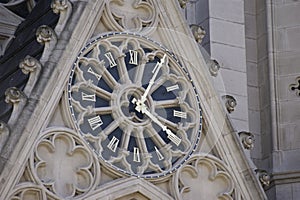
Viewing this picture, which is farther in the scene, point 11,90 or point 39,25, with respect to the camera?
point 39,25

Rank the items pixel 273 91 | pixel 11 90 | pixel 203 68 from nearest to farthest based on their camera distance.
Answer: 1. pixel 11 90
2. pixel 203 68
3. pixel 273 91

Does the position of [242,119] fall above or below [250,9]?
below

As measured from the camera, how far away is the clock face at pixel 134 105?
14.0 meters

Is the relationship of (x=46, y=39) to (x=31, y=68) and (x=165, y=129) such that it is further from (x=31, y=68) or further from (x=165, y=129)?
(x=165, y=129)

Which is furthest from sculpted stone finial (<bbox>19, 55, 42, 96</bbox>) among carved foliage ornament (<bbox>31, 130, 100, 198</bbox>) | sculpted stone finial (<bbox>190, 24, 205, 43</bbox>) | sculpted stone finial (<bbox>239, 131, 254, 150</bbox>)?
sculpted stone finial (<bbox>239, 131, 254, 150</bbox>)

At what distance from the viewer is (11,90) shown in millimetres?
13688

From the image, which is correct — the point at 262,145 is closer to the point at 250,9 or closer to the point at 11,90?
the point at 250,9

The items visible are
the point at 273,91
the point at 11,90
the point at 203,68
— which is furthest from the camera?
the point at 273,91

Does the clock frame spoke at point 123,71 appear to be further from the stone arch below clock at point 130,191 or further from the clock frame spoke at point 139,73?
the stone arch below clock at point 130,191

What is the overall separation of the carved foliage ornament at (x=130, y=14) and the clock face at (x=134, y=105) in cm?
11

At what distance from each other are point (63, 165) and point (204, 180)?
1.30 meters

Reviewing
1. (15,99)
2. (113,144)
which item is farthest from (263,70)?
(15,99)

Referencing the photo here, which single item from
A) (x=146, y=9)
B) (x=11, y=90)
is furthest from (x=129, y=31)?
(x=11, y=90)

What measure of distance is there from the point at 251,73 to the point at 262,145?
70 centimetres
